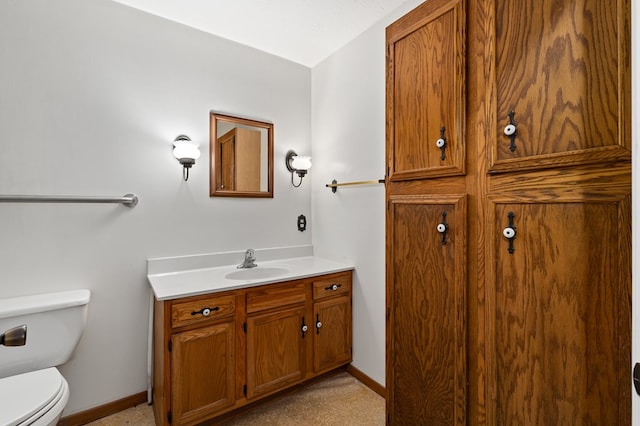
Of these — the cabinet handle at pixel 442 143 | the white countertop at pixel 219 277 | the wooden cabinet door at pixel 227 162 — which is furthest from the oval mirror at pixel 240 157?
the cabinet handle at pixel 442 143

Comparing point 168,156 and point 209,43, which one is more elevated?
point 209,43

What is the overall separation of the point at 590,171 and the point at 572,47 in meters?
0.34

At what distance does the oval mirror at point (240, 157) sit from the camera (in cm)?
214

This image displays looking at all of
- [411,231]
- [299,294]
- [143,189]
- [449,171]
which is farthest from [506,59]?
[143,189]

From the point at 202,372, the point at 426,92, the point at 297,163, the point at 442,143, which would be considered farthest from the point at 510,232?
the point at 297,163

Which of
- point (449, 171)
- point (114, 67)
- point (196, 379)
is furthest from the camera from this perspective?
point (114, 67)

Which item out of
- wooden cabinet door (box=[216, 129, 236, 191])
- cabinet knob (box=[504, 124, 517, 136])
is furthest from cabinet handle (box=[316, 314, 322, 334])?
cabinet knob (box=[504, 124, 517, 136])

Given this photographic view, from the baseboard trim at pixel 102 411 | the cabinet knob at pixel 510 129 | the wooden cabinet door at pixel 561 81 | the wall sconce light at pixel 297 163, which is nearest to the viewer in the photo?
the wooden cabinet door at pixel 561 81

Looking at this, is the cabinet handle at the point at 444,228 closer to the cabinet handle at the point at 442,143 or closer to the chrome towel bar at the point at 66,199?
the cabinet handle at the point at 442,143

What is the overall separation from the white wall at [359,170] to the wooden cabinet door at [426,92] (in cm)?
60

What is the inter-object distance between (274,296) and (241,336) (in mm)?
281

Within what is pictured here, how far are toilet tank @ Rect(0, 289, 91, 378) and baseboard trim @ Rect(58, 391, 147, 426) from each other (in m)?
0.45

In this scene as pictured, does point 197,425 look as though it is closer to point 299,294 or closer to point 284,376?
point 284,376

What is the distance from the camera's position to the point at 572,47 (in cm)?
81
